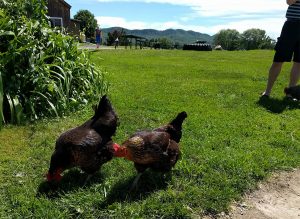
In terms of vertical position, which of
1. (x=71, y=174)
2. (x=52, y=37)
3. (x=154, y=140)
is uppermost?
(x=52, y=37)

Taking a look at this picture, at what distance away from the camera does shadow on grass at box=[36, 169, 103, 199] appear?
391 cm

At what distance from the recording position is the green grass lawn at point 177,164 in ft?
12.1

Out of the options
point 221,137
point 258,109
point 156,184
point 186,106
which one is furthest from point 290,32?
point 156,184

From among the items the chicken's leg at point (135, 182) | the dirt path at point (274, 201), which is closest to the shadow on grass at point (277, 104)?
the dirt path at point (274, 201)

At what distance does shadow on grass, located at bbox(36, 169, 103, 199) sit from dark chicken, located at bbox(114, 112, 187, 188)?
444mm

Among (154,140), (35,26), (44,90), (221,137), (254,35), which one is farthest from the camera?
(254,35)

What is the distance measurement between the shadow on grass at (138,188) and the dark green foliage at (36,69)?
2484 millimetres

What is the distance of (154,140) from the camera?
12.8 feet

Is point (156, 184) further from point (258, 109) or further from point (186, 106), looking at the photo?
point (258, 109)

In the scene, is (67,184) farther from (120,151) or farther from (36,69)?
(36,69)

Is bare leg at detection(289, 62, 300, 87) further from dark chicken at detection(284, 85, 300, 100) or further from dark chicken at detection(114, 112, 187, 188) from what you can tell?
dark chicken at detection(114, 112, 187, 188)

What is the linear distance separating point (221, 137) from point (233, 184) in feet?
4.78

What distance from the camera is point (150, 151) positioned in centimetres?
384

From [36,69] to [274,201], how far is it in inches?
164
